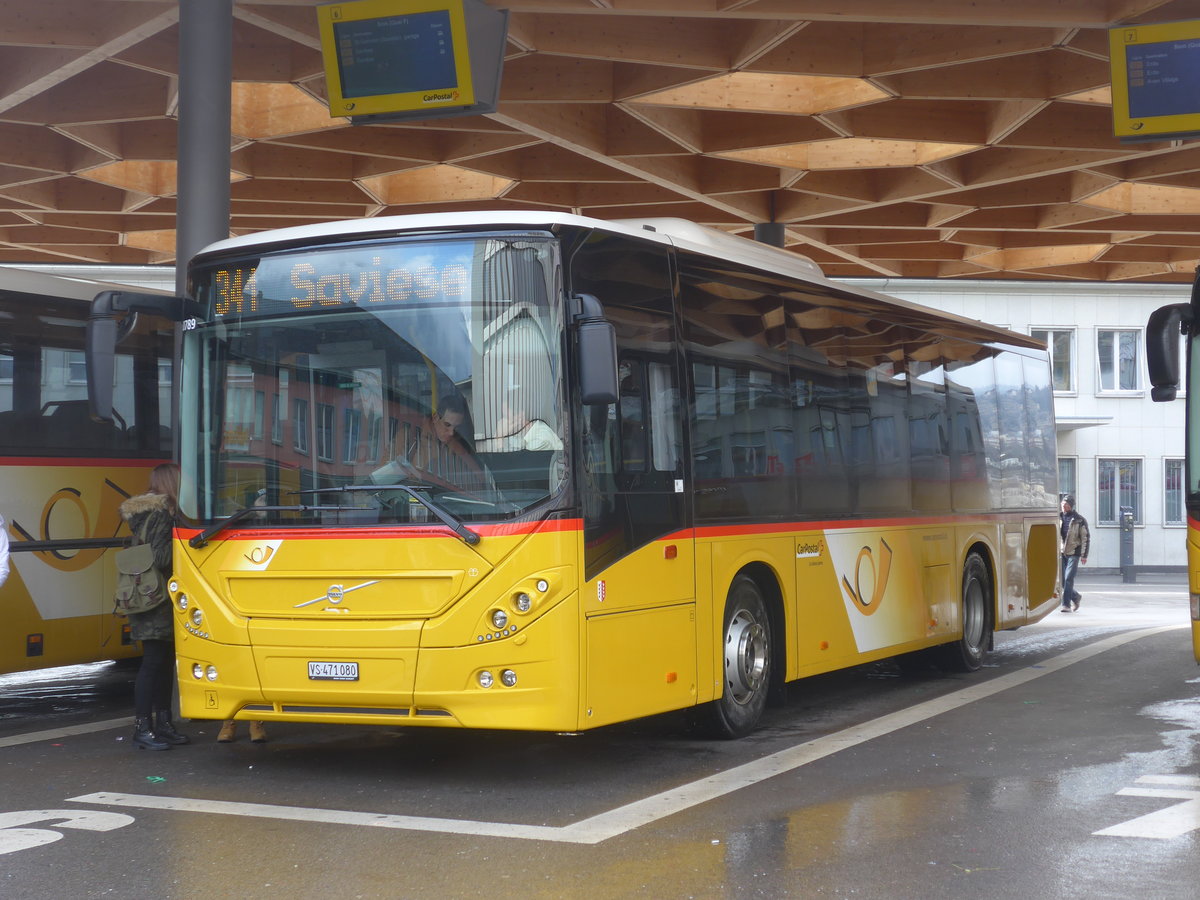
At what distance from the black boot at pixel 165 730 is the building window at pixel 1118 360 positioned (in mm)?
37246

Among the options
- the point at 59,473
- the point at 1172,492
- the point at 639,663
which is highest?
the point at 59,473

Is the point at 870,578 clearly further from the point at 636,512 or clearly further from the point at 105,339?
the point at 105,339

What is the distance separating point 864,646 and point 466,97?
17.9 ft

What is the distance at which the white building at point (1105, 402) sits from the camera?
42.3m

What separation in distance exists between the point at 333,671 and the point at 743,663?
115 inches

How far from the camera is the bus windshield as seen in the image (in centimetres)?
805

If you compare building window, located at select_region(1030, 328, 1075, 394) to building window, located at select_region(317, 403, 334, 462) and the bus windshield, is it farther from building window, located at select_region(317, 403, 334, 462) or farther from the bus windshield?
building window, located at select_region(317, 403, 334, 462)

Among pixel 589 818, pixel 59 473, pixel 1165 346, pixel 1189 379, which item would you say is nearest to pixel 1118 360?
pixel 1189 379

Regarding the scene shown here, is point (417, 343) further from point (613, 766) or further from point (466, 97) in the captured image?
point (466, 97)

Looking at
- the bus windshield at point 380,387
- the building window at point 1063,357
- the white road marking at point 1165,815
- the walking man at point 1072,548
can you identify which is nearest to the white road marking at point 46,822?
the bus windshield at point 380,387

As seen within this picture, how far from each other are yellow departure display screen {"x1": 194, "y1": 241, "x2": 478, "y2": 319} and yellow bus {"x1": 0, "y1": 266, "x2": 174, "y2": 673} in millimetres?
2967

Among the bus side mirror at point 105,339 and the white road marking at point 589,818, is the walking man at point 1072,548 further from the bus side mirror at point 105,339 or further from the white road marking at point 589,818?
the bus side mirror at point 105,339

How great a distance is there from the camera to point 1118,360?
43.0m

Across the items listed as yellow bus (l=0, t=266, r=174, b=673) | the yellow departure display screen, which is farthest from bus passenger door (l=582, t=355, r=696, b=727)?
yellow bus (l=0, t=266, r=174, b=673)
